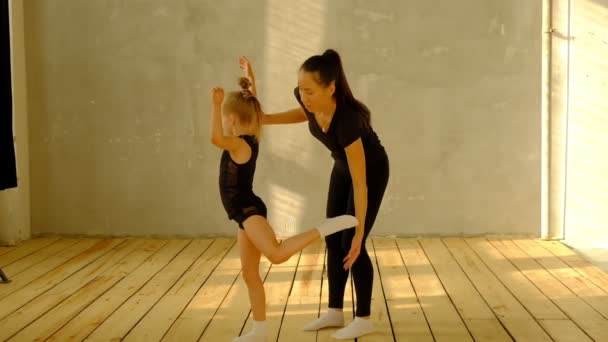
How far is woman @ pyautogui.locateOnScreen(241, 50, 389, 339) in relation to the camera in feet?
9.83

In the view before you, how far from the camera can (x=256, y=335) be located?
3082mm

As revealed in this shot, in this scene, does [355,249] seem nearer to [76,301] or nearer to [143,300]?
[143,300]

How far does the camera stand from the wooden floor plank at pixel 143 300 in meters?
3.29

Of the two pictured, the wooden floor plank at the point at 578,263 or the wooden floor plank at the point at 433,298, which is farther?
the wooden floor plank at the point at 578,263

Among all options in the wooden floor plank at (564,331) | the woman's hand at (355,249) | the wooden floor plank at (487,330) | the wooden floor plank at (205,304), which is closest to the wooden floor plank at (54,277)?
the wooden floor plank at (205,304)

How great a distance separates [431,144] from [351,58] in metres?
0.78

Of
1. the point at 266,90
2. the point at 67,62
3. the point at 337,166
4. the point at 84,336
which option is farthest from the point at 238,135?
the point at 67,62

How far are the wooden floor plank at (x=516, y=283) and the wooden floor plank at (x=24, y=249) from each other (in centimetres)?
275

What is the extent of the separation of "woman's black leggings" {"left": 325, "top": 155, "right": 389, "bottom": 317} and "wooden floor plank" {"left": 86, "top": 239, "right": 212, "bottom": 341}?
0.88m

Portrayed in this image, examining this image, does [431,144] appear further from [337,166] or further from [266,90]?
[337,166]

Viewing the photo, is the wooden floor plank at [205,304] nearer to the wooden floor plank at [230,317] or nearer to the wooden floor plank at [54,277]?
the wooden floor plank at [230,317]

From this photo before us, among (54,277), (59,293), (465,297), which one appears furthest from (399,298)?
(54,277)

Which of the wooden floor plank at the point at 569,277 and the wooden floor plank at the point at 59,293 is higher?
the wooden floor plank at the point at 59,293

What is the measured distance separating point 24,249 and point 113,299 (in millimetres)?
1629
